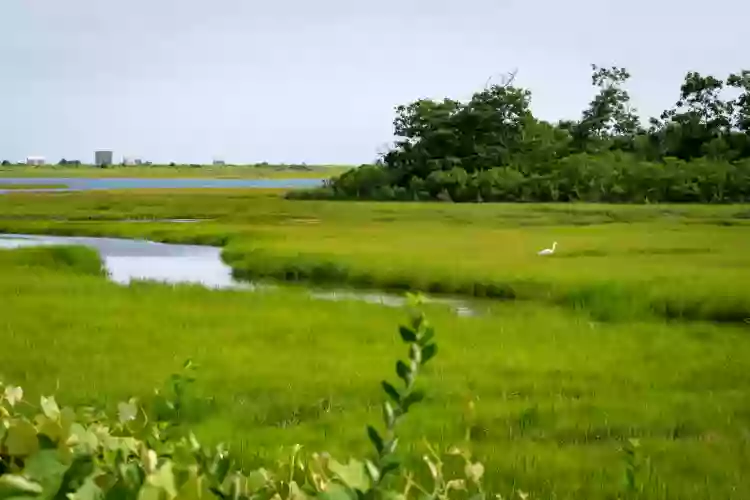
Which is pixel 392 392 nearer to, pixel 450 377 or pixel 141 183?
pixel 450 377

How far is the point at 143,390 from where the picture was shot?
2545mm

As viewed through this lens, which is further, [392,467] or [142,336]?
[142,336]

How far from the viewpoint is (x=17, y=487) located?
1.26 ft

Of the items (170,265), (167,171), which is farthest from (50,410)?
(167,171)

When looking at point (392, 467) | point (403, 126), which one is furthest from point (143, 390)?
point (403, 126)

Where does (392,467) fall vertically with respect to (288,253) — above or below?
above

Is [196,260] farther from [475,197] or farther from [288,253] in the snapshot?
[475,197]

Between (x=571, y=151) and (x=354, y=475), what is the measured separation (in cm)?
574

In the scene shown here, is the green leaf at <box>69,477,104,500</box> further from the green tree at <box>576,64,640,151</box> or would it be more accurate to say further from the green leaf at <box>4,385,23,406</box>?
the green tree at <box>576,64,640,151</box>

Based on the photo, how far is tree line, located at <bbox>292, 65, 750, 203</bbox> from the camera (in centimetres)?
448

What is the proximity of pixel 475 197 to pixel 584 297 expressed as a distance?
1992 millimetres

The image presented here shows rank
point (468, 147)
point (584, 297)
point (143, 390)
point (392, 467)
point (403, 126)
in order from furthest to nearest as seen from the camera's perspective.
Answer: point (468, 147), point (403, 126), point (584, 297), point (143, 390), point (392, 467)

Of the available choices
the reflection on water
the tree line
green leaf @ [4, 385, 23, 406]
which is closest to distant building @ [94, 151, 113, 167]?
the reflection on water

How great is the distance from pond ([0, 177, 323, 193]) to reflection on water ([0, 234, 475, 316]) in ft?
1.61
